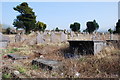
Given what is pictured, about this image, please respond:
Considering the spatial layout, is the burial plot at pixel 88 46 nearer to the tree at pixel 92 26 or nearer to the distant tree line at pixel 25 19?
the distant tree line at pixel 25 19

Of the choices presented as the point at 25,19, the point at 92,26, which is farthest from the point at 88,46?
the point at 92,26

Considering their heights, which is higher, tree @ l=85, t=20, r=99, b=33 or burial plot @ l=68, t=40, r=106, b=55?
tree @ l=85, t=20, r=99, b=33

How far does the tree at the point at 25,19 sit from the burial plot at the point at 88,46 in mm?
31040

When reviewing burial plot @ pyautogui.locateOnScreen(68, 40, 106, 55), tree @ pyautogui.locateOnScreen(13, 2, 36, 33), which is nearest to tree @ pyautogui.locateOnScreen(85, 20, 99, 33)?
tree @ pyautogui.locateOnScreen(13, 2, 36, 33)

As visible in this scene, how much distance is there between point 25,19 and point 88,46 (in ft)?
109

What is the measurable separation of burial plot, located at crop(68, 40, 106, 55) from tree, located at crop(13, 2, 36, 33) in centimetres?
3104

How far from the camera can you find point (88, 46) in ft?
23.3

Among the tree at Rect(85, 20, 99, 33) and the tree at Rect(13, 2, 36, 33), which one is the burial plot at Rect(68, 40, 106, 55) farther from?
the tree at Rect(85, 20, 99, 33)

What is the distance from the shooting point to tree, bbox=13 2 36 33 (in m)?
38.3

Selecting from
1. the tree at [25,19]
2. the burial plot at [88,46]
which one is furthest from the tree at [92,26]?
the burial plot at [88,46]

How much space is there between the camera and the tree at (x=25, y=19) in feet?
126

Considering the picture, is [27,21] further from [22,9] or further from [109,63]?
[109,63]

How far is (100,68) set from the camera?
13.8 feet

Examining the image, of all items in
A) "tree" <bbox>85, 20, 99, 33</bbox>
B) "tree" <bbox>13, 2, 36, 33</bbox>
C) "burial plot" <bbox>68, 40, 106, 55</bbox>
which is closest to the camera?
"burial plot" <bbox>68, 40, 106, 55</bbox>
